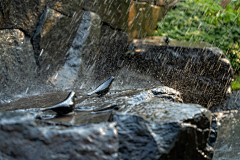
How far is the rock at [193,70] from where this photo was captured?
4887mm

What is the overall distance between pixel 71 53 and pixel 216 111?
336cm

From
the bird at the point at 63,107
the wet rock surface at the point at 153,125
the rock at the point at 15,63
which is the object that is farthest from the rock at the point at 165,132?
the rock at the point at 15,63

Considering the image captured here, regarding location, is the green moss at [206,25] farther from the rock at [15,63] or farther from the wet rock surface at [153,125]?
the wet rock surface at [153,125]

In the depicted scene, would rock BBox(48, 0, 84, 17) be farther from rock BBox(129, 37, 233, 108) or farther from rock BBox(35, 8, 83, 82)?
rock BBox(129, 37, 233, 108)

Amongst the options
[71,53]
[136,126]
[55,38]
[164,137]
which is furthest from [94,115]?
[71,53]

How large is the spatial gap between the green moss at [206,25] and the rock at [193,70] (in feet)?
4.76

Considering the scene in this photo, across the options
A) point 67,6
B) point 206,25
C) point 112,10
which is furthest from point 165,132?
point 206,25

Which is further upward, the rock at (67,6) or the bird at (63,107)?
the rock at (67,6)

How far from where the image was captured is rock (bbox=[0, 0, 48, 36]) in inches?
123

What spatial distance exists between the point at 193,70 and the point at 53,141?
4.13 metres

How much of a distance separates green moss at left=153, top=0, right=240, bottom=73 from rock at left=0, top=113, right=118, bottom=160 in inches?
220

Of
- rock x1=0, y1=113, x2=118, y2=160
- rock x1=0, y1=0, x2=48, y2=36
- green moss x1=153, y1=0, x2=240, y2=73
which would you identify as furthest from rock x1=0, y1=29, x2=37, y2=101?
green moss x1=153, y1=0, x2=240, y2=73

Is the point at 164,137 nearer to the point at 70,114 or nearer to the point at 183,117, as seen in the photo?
the point at 183,117

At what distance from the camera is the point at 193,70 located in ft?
16.4
